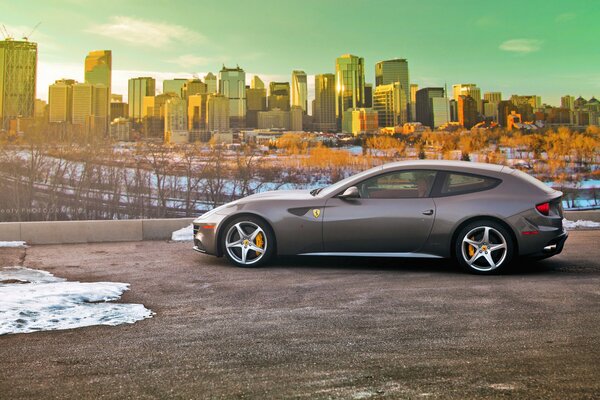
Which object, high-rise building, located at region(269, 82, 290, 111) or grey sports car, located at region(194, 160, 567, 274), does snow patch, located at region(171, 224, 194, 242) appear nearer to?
grey sports car, located at region(194, 160, 567, 274)

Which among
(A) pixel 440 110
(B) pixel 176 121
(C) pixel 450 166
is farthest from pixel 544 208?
(B) pixel 176 121

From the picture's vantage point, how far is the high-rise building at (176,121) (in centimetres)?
1812

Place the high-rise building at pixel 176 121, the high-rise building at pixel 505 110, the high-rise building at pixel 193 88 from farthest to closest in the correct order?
the high-rise building at pixel 193 88 → the high-rise building at pixel 505 110 → the high-rise building at pixel 176 121

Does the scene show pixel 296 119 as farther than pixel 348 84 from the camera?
No

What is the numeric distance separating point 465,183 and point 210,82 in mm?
13549

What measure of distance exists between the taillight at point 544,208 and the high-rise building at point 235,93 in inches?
474

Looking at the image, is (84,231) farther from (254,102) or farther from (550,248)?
(254,102)

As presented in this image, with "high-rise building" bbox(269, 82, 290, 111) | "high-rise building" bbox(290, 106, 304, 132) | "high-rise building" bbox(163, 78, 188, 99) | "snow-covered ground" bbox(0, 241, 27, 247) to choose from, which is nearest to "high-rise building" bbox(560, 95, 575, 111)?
"high-rise building" bbox(290, 106, 304, 132)

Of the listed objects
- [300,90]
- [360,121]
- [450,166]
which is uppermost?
[300,90]

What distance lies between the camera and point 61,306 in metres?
5.29

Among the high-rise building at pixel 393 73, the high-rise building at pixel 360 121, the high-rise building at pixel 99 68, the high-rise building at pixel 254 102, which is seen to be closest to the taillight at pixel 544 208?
the high-rise building at pixel 360 121

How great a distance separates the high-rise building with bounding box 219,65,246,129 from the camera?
716 inches

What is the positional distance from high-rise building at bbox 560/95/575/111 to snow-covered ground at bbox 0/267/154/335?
55.9ft

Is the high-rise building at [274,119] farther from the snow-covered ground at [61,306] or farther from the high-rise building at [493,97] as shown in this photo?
the snow-covered ground at [61,306]
